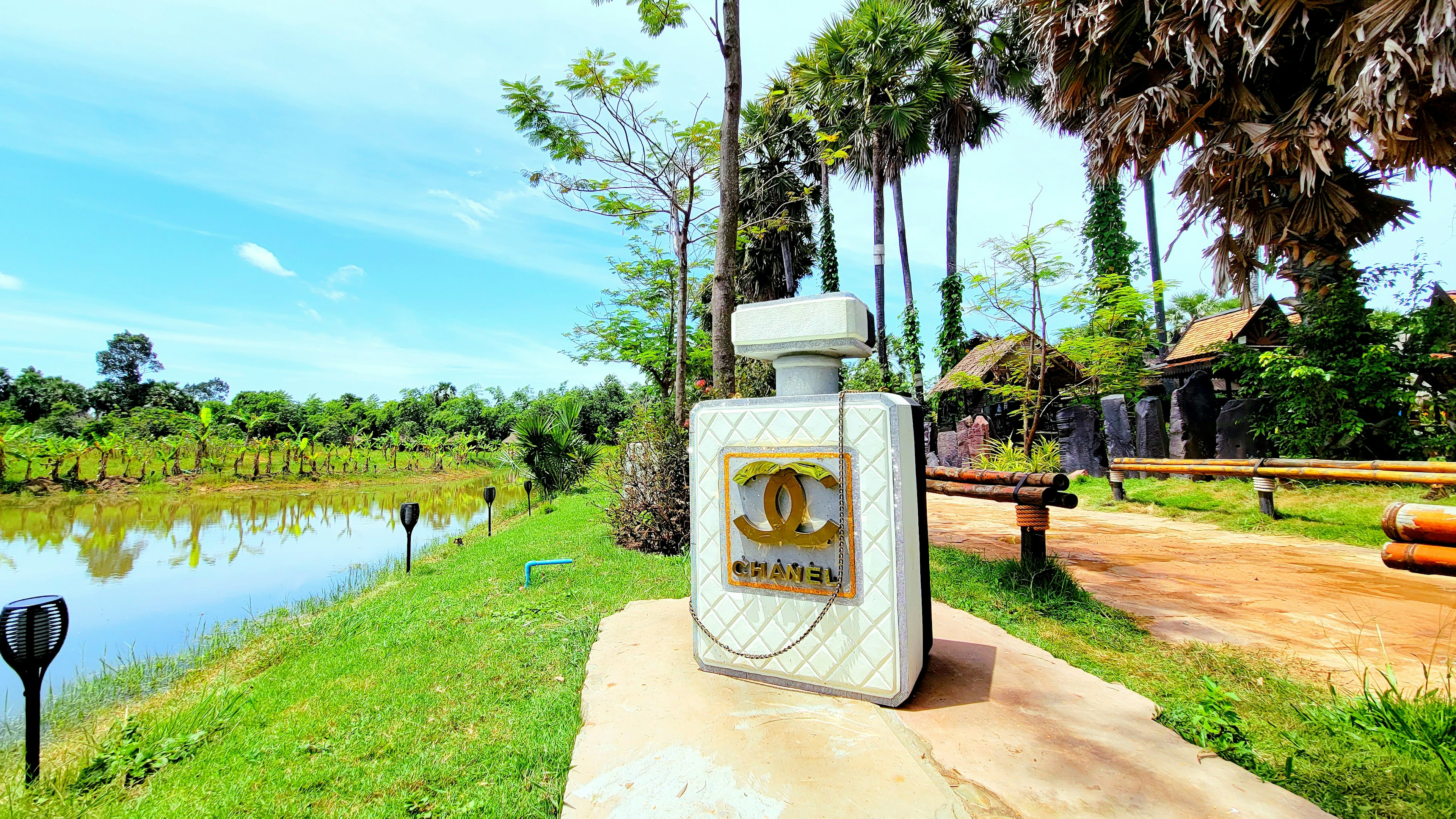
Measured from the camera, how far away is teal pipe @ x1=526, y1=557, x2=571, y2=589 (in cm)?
522

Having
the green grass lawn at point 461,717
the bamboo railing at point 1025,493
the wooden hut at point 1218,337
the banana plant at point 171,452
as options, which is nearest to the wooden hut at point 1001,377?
the wooden hut at point 1218,337

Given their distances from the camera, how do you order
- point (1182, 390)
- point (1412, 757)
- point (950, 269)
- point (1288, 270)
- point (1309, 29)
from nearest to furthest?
1. point (1412, 757)
2. point (1309, 29)
3. point (1288, 270)
4. point (1182, 390)
5. point (950, 269)

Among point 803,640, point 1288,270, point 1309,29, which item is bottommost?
point 803,640

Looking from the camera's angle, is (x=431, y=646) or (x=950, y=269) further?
(x=950, y=269)

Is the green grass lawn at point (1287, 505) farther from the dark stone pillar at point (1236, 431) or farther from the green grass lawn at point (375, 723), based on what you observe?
the green grass lawn at point (375, 723)

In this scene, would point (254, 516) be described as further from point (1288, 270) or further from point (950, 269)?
point (1288, 270)

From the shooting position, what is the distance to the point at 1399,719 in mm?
2344

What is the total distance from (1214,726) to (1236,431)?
34.2 feet

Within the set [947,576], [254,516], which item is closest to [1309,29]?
[947,576]

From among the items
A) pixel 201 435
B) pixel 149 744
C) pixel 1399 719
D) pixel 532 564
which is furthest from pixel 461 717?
pixel 201 435

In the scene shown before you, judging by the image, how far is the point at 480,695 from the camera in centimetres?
298

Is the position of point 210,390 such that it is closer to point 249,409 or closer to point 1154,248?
point 249,409

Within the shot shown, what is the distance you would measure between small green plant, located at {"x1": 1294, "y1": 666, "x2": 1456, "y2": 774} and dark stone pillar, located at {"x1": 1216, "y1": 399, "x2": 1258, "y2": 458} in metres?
9.27

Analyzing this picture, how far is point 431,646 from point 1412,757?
4.77 meters
